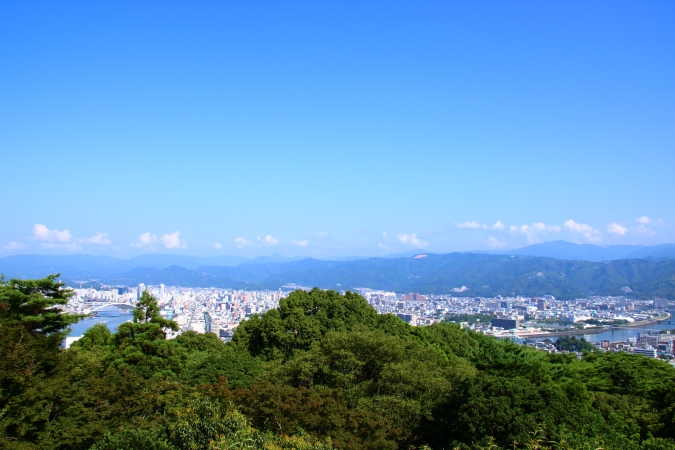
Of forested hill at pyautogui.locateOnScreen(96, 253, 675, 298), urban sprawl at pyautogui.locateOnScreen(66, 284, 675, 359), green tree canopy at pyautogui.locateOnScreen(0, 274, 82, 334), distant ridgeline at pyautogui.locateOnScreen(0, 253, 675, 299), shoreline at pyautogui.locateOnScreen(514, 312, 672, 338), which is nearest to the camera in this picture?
green tree canopy at pyautogui.locateOnScreen(0, 274, 82, 334)

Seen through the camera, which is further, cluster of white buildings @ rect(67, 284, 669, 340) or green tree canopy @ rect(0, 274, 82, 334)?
cluster of white buildings @ rect(67, 284, 669, 340)

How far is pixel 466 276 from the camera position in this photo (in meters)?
122

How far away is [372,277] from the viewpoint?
12300cm

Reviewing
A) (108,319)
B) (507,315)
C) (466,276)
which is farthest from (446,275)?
(108,319)

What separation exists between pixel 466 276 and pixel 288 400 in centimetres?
11777

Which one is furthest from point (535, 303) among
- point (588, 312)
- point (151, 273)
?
point (151, 273)

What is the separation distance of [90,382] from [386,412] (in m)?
4.83

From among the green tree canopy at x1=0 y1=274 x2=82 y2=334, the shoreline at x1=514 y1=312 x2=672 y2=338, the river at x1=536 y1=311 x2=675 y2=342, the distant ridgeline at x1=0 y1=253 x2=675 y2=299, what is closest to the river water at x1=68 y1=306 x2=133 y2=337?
the green tree canopy at x1=0 y1=274 x2=82 y2=334

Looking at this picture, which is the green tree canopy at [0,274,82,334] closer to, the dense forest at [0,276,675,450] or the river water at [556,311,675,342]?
the dense forest at [0,276,675,450]

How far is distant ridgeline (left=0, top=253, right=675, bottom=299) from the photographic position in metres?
91.7

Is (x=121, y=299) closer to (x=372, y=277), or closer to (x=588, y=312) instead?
(x=588, y=312)

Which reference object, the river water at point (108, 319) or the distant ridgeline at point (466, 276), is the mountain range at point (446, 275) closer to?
the distant ridgeline at point (466, 276)

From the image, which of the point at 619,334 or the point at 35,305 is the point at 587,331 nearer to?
the point at 619,334

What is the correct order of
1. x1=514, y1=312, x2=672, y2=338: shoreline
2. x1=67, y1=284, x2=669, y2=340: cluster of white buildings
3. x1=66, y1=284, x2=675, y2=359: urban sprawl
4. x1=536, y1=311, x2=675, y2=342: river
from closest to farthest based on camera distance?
1. x1=66, y1=284, x2=675, y2=359: urban sprawl
2. x1=536, y1=311, x2=675, y2=342: river
3. x1=514, y1=312, x2=672, y2=338: shoreline
4. x1=67, y1=284, x2=669, y2=340: cluster of white buildings
